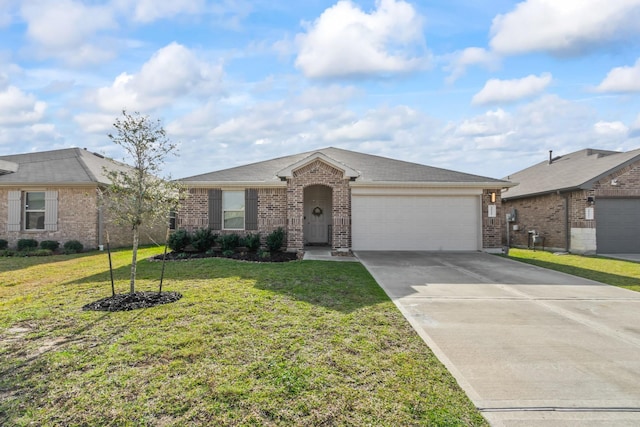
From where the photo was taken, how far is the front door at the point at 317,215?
52.9 ft

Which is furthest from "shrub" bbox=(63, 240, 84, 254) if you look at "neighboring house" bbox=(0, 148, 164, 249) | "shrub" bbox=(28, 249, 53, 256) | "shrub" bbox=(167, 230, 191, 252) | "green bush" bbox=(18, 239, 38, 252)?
"shrub" bbox=(167, 230, 191, 252)

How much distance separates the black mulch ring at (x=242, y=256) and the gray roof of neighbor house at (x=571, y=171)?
11.9 m

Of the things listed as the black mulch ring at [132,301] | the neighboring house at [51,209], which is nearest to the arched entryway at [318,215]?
the neighboring house at [51,209]

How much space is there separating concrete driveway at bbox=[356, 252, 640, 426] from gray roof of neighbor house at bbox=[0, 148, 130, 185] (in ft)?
44.1

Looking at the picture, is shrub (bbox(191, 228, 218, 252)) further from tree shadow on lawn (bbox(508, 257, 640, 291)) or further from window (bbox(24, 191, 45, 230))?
tree shadow on lawn (bbox(508, 257, 640, 291))

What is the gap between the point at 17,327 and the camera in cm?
475

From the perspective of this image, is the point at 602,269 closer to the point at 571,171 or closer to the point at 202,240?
the point at 571,171

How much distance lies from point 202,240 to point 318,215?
215 inches

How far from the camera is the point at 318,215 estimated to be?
16156mm

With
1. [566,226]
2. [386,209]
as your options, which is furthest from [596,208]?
[386,209]

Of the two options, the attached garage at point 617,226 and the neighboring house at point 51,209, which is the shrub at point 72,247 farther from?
the attached garage at point 617,226

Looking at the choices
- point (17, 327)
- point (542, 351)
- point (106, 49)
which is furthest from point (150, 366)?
point (106, 49)

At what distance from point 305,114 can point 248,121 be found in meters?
2.88

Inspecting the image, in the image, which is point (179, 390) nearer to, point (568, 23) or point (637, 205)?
point (568, 23)
